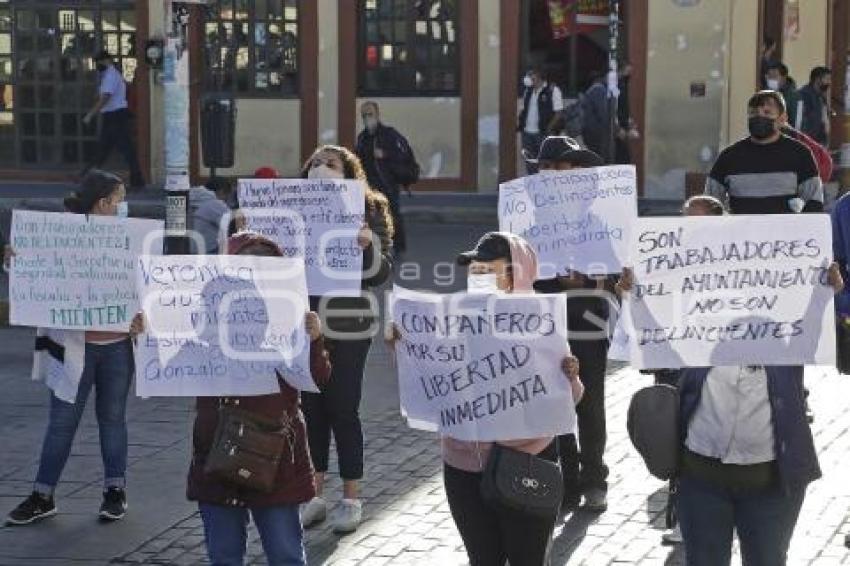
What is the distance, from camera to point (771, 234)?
635cm

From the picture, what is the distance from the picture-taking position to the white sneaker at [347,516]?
8539 mm

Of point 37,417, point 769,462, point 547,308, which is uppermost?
point 547,308

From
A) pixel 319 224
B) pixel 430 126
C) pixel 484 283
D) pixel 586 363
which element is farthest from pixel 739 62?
pixel 484 283

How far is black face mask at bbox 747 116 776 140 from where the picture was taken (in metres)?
10.1

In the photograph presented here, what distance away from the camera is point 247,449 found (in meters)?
6.43

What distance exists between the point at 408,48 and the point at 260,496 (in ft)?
60.7

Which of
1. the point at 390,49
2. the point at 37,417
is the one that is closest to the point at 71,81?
the point at 390,49

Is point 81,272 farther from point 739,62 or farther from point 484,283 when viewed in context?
point 739,62

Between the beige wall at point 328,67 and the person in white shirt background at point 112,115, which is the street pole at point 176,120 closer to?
the person in white shirt background at point 112,115

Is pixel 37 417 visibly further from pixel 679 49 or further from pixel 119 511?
pixel 679 49

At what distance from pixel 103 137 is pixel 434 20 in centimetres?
470

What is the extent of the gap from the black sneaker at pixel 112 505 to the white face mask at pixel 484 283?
3.19 m

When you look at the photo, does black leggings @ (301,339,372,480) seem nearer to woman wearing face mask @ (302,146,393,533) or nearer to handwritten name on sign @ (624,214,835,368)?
woman wearing face mask @ (302,146,393,533)

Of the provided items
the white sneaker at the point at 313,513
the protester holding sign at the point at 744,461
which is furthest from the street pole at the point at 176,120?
the protester holding sign at the point at 744,461
